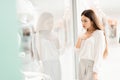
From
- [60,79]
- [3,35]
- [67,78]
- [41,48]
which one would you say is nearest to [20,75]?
[3,35]

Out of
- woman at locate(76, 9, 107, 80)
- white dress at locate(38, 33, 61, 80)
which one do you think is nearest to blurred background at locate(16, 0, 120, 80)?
white dress at locate(38, 33, 61, 80)

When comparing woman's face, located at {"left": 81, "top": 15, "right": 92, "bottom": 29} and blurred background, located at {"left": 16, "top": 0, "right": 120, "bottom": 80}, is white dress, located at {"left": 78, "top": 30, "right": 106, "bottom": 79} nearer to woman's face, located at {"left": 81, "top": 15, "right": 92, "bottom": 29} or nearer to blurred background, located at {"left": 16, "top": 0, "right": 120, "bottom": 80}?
woman's face, located at {"left": 81, "top": 15, "right": 92, "bottom": 29}

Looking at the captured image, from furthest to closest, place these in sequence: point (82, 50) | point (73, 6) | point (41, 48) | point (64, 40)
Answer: point (73, 6) → point (64, 40) → point (82, 50) → point (41, 48)

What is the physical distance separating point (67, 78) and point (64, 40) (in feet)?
1.32

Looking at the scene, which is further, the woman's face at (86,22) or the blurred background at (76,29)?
the blurred background at (76,29)

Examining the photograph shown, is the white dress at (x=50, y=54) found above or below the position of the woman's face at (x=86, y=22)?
below

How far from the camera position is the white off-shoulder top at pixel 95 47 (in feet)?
5.90

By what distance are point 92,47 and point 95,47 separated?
0.03 metres

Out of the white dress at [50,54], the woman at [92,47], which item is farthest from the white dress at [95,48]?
the white dress at [50,54]

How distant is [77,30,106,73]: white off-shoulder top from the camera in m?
1.80

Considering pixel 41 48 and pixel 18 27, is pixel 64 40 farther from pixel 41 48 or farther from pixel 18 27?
pixel 18 27

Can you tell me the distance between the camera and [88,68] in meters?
1.83

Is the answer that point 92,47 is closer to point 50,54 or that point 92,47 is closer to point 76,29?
point 50,54

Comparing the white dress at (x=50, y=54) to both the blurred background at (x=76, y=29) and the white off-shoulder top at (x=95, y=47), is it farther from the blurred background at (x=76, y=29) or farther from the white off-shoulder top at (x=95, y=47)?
the white off-shoulder top at (x=95, y=47)
